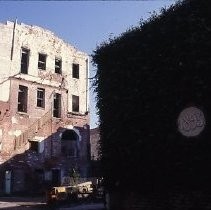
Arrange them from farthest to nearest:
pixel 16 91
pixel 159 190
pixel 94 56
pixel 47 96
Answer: pixel 47 96, pixel 16 91, pixel 94 56, pixel 159 190

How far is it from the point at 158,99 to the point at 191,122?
1404 mm

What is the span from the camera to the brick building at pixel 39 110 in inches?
1086

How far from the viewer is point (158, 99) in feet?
39.5

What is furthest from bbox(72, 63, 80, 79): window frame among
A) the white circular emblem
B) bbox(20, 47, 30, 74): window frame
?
the white circular emblem

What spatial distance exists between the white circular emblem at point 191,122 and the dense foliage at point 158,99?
0.14 meters

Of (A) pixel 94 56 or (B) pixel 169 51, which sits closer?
(B) pixel 169 51

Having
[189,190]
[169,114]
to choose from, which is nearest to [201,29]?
[169,114]

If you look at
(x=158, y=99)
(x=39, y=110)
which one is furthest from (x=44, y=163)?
(x=158, y=99)

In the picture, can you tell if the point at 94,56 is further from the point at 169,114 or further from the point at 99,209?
the point at 99,209

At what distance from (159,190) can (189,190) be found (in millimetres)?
1099

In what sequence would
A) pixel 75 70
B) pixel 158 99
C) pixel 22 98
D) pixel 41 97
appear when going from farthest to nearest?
pixel 75 70 < pixel 41 97 < pixel 22 98 < pixel 158 99

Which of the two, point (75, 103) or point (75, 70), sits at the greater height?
point (75, 70)

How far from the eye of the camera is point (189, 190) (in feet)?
36.2

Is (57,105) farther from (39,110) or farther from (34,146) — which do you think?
(34,146)
